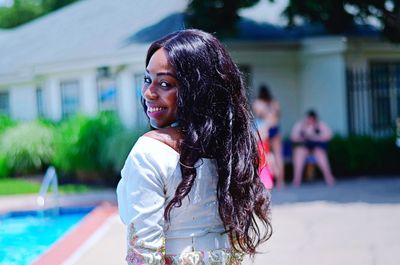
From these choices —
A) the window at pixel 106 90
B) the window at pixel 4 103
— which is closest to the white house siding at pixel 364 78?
the window at pixel 106 90

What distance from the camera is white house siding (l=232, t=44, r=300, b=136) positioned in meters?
15.0

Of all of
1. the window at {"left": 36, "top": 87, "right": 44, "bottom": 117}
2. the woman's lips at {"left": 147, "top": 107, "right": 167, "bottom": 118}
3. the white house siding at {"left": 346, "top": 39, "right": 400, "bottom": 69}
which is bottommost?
the window at {"left": 36, "top": 87, "right": 44, "bottom": 117}

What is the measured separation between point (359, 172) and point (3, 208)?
719 cm

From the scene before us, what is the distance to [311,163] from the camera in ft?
41.5

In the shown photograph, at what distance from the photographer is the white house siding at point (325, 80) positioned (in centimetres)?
1436

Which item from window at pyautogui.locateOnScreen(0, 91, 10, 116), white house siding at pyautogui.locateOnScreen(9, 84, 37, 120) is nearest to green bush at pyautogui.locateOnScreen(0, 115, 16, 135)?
white house siding at pyautogui.locateOnScreen(9, 84, 37, 120)

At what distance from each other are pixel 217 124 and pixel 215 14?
10409mm

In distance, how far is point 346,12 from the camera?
1311 centimetres

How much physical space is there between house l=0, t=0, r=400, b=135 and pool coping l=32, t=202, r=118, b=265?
4.58 m

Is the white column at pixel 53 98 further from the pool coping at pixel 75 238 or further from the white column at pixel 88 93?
the pool coping at pixel 75 238

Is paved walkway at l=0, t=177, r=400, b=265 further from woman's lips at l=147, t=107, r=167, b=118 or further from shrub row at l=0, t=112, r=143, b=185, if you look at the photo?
shrub row at l=0, t=112, r=143, b=185

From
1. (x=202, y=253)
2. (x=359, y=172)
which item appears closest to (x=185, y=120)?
(x=202, y=253)

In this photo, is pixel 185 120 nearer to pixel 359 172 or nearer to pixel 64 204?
pixel 64 204

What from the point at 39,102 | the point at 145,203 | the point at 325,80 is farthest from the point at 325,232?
the point at 39,102
